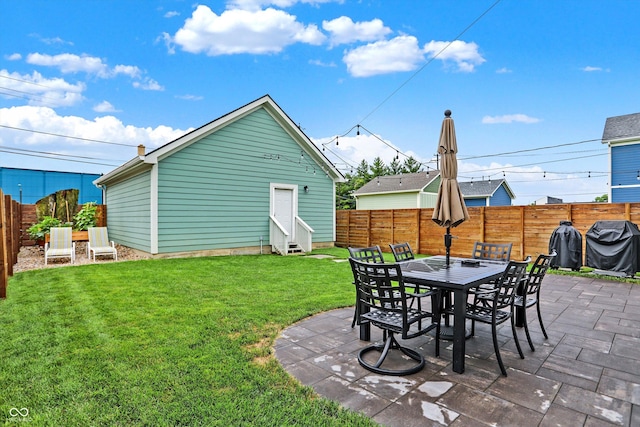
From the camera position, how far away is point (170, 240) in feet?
30.8

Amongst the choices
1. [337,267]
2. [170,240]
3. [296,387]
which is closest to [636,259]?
[337,267]

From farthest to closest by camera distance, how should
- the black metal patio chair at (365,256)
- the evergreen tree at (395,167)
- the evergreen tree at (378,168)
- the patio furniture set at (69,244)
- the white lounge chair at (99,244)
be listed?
the evergreen tree at (395,167), the evergreen tree at (378,168), the white lounge chair at (99,244), the patio furniture set at (69,244), the black metal patio chair at (365,256)

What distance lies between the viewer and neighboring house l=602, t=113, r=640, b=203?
12789mm

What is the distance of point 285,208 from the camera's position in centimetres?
1193

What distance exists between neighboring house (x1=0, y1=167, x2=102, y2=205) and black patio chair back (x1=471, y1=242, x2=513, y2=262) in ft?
67.5

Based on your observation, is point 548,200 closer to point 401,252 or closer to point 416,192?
point 416,192

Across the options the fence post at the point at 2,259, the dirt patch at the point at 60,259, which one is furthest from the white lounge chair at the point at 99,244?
the fence post at the point at 2,259

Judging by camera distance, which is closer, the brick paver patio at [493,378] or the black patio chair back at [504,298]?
the brick paver patio at [493,378]

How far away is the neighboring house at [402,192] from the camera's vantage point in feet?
65.9

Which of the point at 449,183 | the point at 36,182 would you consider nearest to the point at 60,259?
the point at 449,183

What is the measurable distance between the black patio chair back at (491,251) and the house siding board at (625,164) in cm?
1289

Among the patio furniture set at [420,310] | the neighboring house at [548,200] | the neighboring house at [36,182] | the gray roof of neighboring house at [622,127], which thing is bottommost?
the patio furniture set at [420,310]

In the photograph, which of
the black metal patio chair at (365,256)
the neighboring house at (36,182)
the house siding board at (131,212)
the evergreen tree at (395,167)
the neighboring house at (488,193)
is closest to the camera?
the black metal patio chair at (365,256)

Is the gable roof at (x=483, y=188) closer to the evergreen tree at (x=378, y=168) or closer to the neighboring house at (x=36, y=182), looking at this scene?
the evergreen tree at (x=378, y=168)
